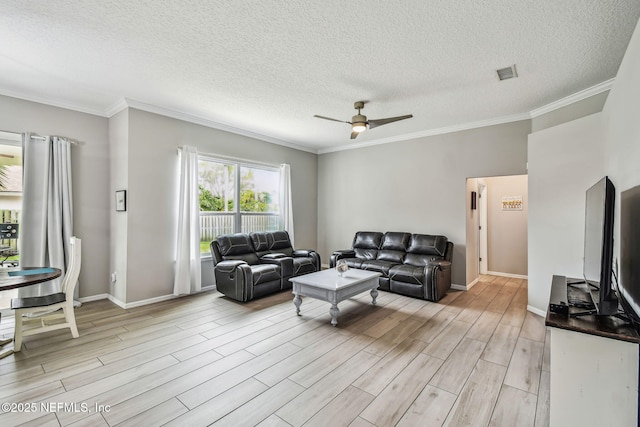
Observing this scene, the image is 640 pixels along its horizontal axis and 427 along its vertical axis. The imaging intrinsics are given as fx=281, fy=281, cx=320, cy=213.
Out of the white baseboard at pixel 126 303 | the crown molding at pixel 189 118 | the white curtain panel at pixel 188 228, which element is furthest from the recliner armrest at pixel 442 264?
the white baseboard at pixel 126 303

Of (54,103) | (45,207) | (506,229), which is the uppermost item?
(54,103)

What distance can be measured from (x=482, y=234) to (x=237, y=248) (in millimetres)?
5228

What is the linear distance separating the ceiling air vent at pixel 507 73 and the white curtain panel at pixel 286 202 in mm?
4202

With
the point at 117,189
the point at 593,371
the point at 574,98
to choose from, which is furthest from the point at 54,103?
the point at 574,98

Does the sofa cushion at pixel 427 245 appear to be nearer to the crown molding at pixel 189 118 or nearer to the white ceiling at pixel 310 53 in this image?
the white ceiling at pixel 310 53

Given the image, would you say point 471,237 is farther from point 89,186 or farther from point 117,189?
point 89,186

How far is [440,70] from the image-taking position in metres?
3.08

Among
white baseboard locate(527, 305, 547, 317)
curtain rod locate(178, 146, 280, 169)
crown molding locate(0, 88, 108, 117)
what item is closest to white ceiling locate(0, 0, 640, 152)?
crown molding locate(0, 88, 108, 117)

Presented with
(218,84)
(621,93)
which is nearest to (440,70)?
(621,93)

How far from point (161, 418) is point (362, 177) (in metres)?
5.43

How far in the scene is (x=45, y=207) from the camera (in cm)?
380

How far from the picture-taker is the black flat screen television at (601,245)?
5.11 ft

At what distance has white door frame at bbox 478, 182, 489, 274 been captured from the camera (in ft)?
20.0

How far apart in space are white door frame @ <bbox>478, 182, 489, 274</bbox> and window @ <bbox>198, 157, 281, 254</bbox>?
442 centimetres
